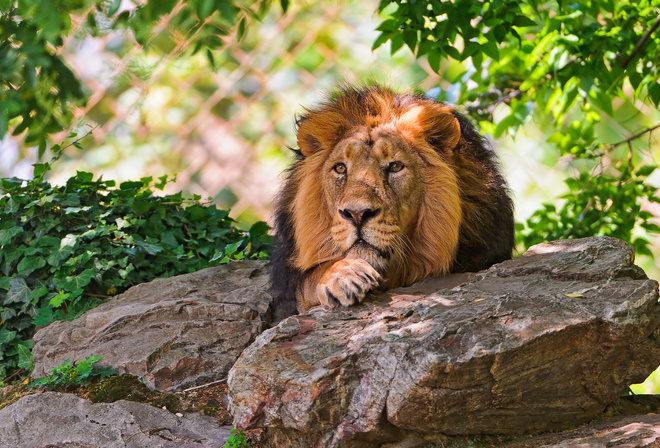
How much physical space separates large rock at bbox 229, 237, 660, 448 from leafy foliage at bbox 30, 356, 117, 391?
124 cm

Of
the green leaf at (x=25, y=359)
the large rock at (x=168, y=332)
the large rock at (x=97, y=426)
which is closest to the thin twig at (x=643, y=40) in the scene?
the large rock at (x=168, y=332)

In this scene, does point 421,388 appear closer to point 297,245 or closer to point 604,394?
point 604,394

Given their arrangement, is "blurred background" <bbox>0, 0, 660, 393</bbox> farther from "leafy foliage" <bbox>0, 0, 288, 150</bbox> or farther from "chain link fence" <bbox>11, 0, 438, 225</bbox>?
"leafy foliage" <bbox>0, 0, 288, 150</bbox>

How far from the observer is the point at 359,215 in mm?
3658

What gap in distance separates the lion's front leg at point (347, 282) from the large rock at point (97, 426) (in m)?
0.80

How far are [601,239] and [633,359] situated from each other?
0.83m

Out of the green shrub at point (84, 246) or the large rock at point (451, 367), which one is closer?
the large rock at point (451, 367)

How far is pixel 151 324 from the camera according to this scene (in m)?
4.46

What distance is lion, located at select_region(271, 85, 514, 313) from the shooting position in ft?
12.3

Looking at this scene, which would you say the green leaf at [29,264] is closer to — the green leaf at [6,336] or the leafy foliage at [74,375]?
the green leaf at [6,336]

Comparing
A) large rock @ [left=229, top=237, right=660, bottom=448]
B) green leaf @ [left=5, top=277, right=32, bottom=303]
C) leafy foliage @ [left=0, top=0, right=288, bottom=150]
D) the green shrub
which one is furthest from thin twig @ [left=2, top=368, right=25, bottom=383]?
leafy foliage @ [left=0, top=0, right=288, bottom=150]

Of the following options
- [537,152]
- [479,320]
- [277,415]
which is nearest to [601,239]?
[479,320]

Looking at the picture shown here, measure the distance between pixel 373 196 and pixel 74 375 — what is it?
6.12ft

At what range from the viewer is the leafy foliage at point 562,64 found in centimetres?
485
